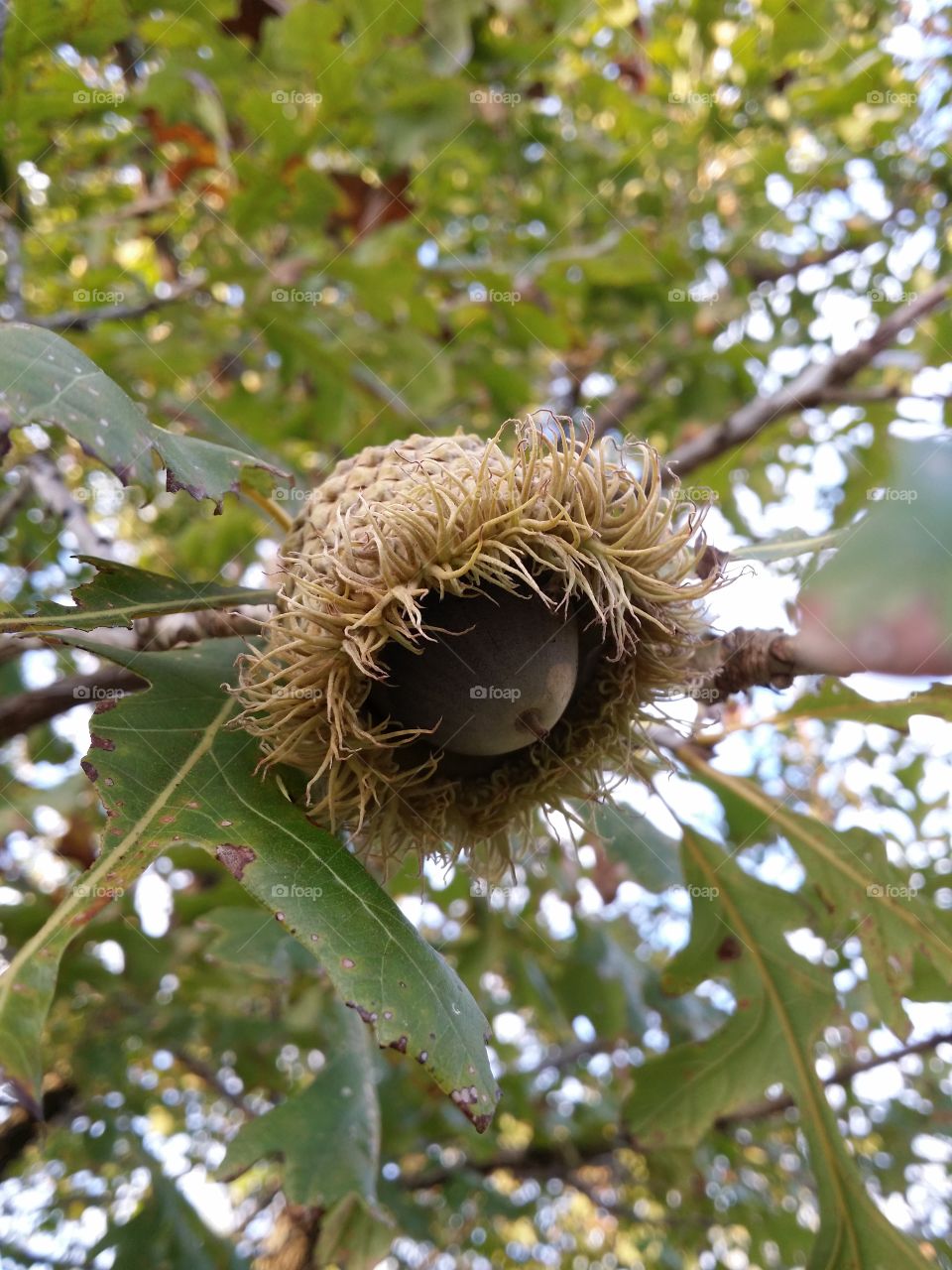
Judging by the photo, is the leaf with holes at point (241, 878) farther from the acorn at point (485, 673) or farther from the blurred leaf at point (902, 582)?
the blurred leaf at point (902, 582)

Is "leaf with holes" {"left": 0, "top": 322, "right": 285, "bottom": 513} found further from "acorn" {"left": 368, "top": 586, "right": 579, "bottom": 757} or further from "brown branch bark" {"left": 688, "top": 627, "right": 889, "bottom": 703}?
"brown branch bark" {"left": 688, "top": 627, "right": 889, "bottom": 703}

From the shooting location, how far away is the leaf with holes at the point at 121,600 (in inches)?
58.7

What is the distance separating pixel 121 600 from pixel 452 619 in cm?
56

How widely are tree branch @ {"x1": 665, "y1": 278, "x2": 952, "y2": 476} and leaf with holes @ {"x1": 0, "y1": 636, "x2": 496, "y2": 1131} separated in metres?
2.32

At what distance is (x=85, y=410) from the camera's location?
1.38 metres

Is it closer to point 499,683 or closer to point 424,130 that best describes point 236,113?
point 424,130

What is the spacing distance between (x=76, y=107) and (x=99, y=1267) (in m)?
3.45

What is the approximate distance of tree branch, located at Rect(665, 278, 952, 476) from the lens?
11.3 ft

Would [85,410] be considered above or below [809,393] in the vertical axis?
above

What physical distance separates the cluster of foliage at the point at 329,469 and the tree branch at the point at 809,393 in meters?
0.26

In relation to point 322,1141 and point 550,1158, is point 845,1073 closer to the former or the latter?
point 550,1158

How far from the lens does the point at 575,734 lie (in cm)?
186

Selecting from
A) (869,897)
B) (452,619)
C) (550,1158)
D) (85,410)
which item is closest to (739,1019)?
(869,897)

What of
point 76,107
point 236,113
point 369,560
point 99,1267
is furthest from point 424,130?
point 99,1267
